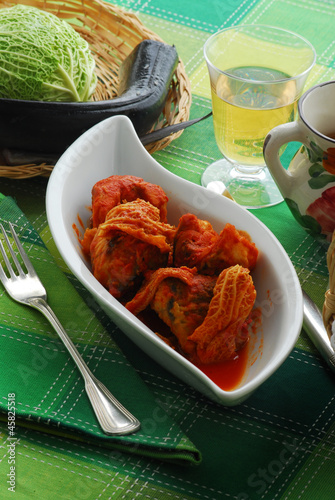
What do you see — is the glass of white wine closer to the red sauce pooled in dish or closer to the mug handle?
the mug handle

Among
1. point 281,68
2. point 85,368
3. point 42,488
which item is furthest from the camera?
point 281,68

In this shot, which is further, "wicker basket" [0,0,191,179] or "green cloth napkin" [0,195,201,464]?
"wicker basket" [0,0,191,179]

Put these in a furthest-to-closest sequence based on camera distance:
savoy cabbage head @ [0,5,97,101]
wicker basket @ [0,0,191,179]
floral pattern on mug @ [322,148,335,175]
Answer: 1. wicker basket @ [0,0,191,179]
2. savoy cabbage head @ [0,5,97,101]
3. floral pattern on mug @ [322,148,335,175]

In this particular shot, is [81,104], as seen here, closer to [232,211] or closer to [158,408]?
[232,211]

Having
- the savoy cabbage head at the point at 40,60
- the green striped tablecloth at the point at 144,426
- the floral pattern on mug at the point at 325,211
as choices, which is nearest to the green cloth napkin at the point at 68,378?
the green striped tablecloth at the point at 144,426

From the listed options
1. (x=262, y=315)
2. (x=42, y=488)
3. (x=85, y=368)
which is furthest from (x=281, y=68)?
(x=42, y=488)

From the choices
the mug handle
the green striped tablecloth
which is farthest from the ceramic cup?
the green striped tablecloth

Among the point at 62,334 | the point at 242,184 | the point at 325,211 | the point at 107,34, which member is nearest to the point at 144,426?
the point at 62,334
